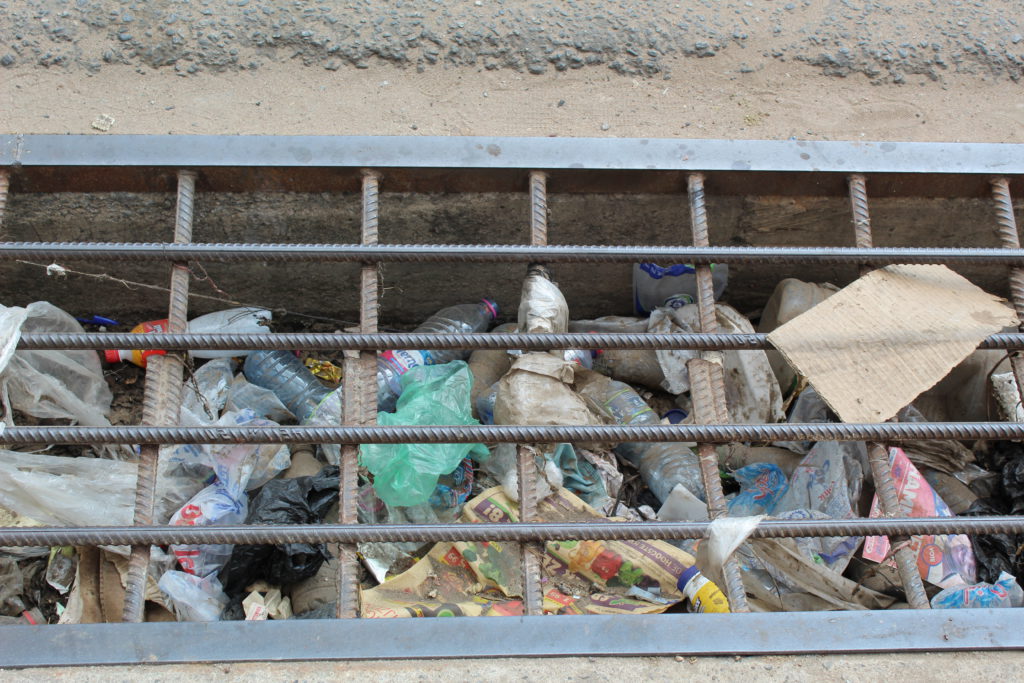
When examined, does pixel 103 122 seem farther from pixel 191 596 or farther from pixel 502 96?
pixel 191 596

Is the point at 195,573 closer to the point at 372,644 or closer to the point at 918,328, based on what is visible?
the point at 372,644

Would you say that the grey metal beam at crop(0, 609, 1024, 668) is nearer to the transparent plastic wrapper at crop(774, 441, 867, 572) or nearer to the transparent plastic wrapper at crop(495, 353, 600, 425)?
the transparent plastic wrapper at crop(774, 441, 867, 572)

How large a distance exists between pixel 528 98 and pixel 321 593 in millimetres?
1484

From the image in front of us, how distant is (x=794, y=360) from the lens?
2000 millimetres

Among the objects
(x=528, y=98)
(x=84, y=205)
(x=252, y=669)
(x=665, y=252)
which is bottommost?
(x=252, y=669)

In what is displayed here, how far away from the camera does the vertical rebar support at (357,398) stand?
1.75 m

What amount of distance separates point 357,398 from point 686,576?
91 cm

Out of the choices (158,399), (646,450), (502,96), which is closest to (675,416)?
(646,450)

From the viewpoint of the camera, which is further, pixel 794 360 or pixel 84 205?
pixel 84 205

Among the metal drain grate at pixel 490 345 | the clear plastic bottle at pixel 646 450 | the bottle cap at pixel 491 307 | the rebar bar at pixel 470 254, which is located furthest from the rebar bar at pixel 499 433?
the bottle cap at pixel 491 307

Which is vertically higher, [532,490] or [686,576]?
[532,490]

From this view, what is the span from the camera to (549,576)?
214 centimetres

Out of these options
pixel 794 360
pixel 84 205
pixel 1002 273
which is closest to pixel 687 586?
pixel 794 360

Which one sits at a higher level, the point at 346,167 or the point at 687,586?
the point at 346,167
